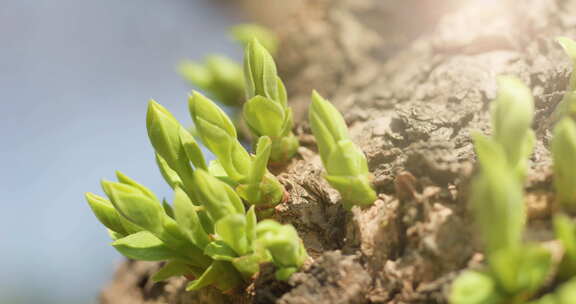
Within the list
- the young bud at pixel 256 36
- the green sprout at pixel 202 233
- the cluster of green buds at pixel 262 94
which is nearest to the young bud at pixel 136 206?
the green sprout at pixel 202 233

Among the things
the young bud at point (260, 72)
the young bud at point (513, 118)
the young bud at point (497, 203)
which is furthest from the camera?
the young bud at point (260, 72)

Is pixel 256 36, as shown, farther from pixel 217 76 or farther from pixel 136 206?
pixel 136 206

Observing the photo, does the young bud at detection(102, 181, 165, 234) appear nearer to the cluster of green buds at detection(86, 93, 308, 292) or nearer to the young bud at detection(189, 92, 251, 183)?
the cluster of green buds at detection(86, 93, 308, 292)

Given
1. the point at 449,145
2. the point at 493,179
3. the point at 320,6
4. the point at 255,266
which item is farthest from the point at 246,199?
the point at 320,6

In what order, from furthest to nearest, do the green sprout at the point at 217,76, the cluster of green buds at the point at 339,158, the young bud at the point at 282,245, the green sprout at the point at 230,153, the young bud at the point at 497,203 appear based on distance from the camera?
the green sprout at the point at 217,76 → the green sprout at the point at 230,153 → the cluster of green buds at the point at 339,158 → the young bud at the point at 282,245 → the young bud at the point at 497,203

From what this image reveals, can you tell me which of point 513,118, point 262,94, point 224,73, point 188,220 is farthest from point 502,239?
point 224,73

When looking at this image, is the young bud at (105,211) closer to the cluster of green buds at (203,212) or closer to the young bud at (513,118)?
the cluster of green buds at (203,212)
